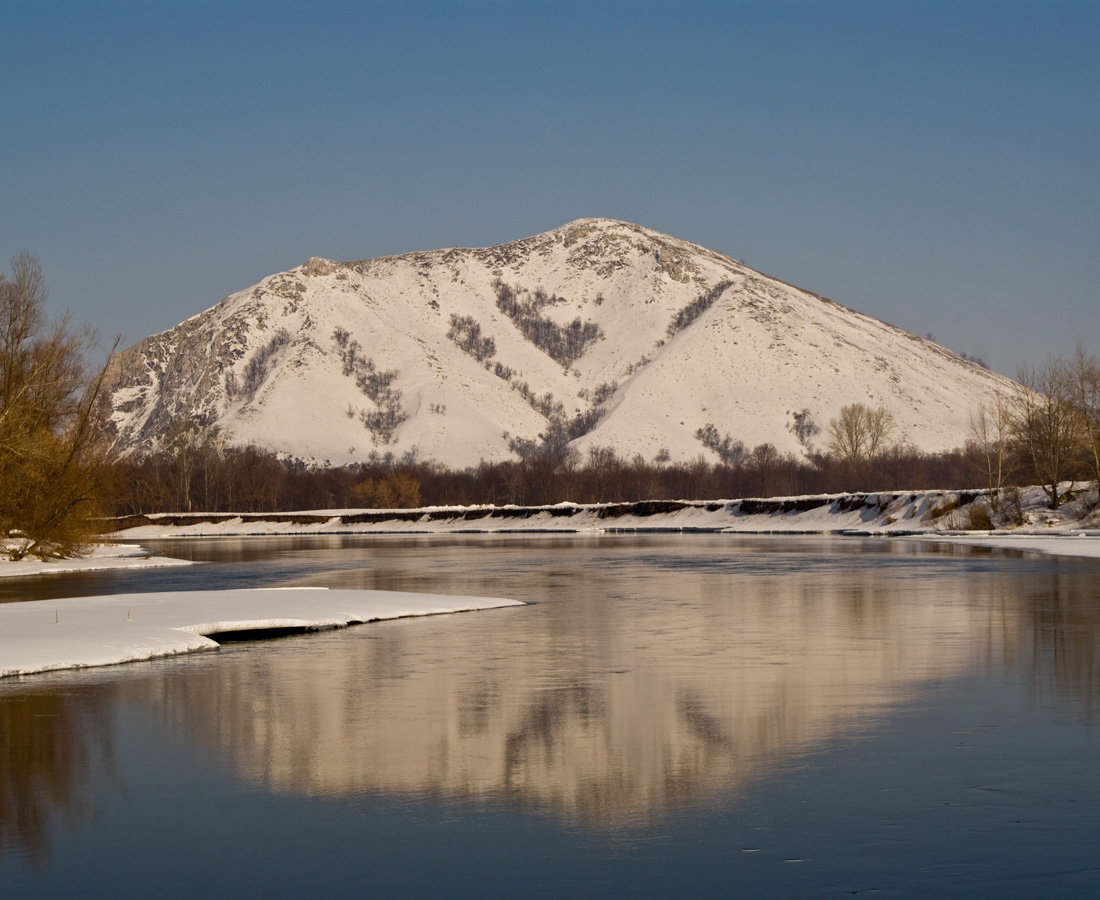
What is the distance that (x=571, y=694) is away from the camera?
17.2 meters

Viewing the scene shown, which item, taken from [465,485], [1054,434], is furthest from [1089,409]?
[465,485]

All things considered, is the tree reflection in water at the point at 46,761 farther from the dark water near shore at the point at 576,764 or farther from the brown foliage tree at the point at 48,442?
the brown foliage tree at the point at 48,442

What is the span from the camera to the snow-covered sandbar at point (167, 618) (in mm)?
21844

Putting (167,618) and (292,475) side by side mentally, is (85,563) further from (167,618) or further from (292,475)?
(292,475)

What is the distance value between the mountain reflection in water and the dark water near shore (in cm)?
7

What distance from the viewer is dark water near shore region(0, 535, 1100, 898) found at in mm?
9281

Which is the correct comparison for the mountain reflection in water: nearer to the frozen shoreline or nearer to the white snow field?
the white snow field

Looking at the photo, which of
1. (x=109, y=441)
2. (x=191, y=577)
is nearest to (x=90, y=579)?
(x=191, y=577)

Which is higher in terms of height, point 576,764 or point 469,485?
point 469,485

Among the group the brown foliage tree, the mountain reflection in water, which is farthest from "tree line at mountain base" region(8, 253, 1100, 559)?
the mountain reflection in water

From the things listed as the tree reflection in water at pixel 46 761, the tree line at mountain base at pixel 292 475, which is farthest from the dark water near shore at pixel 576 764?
the tree line at mountain base at pixel 292 475

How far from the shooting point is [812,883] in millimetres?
8844

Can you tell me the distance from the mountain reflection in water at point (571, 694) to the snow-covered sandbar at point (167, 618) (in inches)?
44.3

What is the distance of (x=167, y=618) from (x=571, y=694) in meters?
13.0
